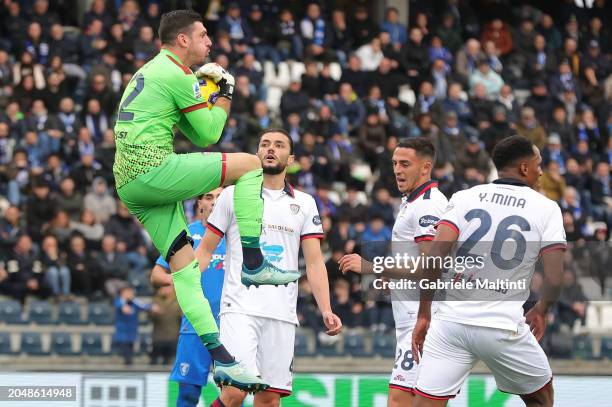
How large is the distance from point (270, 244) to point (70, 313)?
27.4 feet

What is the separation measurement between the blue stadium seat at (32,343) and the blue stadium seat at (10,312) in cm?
32

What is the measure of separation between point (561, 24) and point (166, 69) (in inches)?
761

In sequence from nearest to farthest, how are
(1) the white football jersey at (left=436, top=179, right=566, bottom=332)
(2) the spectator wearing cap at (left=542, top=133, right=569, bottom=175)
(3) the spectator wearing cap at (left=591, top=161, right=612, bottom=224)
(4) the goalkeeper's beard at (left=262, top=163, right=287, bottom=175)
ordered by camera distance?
(1) the white football jersey at (left=436, top=179, right=566, bottom=332) < (4) the goalkeeper's beard at (left=262, top=163, right=287, bottom=175) < (3) the spectator wearing cap at (left=591, top=161, right=612, bottom=224) < (2) the spectator wearing cap at (left=542, top=133, right=569, bottom=175)

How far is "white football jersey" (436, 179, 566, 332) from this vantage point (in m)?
7.82

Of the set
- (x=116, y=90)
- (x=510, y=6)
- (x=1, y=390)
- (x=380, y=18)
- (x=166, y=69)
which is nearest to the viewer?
(x=166, y=69)

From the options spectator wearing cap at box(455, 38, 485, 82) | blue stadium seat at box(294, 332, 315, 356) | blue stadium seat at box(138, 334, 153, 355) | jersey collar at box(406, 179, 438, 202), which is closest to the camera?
jersey collar at box(406, 179, 438, 202)

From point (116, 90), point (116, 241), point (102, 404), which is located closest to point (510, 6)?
point (116, 90)

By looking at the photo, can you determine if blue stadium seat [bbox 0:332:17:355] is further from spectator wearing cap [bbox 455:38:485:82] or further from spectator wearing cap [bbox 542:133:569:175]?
spectator wearing cap [bbox 455:38:485:82]

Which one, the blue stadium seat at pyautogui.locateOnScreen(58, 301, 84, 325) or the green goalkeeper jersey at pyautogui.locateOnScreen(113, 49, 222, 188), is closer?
the green goalkeeper jersey at pyautogui.locateOnScreen(113, 49, 222, 188)

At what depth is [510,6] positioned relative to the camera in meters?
26.3

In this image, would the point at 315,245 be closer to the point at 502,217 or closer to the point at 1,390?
the point at 502,217

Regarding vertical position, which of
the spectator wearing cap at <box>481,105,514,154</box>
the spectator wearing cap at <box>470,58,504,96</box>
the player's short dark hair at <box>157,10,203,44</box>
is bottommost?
the player's short dark hair at <box>157,10,203,44</box>

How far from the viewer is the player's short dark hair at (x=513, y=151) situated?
7.98 metres

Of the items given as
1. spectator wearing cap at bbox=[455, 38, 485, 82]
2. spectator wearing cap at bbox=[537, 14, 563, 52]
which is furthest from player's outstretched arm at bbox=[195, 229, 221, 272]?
spectator wearing cap at bbox=[537, 14, 563, 52]
